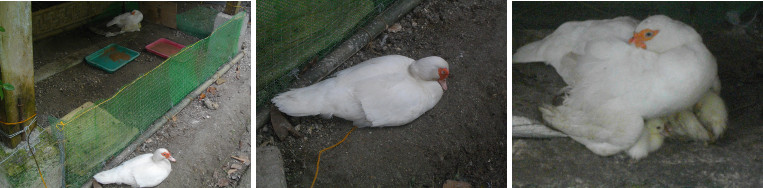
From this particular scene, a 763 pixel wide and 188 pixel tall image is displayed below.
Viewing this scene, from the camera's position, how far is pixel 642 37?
110 inches

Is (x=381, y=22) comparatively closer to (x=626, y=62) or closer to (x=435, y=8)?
(x=435, y=8)

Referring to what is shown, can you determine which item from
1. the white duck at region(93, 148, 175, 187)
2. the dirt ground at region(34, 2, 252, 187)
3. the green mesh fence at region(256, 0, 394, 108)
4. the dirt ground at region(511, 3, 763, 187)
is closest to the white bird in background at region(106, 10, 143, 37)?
the dirt ground at region(34, 2, 252, 187)

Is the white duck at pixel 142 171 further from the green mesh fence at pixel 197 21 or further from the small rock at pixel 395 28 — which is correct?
the green mesh fence at pixel 197 21

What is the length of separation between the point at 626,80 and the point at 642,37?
25 cm

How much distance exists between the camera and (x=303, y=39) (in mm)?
2914

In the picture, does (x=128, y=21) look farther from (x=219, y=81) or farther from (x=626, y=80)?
(x=626, y=80)

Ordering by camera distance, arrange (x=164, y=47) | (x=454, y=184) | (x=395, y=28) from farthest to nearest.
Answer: (x=164, y=47) < (x=395, y=28) < (x=454, y=184)

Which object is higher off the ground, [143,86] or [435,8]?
[435,8]

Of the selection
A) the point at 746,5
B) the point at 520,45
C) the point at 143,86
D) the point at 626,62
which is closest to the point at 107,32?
the point at 143,86

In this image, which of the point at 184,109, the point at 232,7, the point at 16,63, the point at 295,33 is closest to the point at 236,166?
the point at 184,109

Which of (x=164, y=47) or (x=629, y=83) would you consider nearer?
(x=629, y=83)

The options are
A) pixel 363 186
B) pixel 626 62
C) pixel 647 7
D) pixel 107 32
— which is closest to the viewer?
pixel 363 186

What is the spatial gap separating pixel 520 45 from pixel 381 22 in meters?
0.72

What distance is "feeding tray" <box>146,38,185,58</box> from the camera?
15.4 feet
